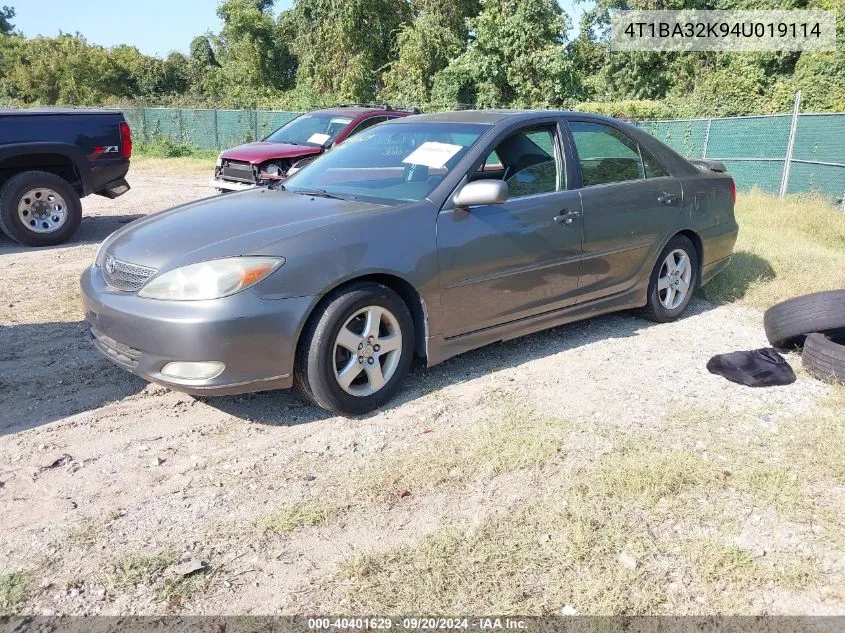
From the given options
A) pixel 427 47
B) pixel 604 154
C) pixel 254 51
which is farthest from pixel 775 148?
pixel 254 51

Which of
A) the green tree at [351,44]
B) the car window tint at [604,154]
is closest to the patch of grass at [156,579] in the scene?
the car window tint at [604,154]

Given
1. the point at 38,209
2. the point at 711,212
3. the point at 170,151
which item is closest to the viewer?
the point at 711,212

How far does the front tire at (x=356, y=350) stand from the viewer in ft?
12.3

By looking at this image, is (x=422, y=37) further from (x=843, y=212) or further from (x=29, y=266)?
(x=29, y=266)

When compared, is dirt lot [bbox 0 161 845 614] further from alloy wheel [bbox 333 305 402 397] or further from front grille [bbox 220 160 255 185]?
front grille [bbox 220 160 255 185]

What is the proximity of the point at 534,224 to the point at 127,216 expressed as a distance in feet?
27.3

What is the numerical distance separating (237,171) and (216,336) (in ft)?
28.2

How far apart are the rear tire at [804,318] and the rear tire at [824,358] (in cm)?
8

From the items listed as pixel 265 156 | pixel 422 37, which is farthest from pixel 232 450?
pixel 422 37

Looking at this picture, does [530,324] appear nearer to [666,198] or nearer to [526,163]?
[526,163]

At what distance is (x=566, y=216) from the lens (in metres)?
4.86

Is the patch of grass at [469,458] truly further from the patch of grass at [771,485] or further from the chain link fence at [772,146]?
the chain link fence at [772,146]

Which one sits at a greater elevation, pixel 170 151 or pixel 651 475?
pixel 170 151

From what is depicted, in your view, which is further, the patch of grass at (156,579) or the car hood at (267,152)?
the car hood at (267,152)
